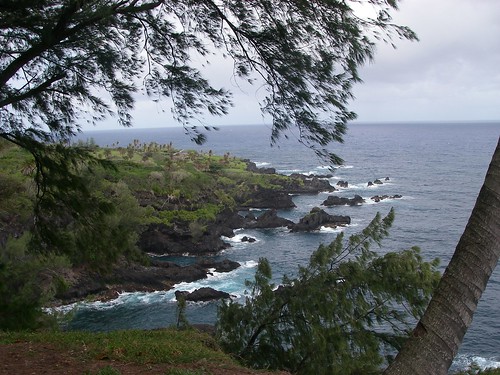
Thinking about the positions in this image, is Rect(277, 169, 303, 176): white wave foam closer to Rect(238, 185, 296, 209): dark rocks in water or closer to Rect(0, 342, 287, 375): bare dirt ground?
Rect(238, 185, 296, 209): dark rocks in water

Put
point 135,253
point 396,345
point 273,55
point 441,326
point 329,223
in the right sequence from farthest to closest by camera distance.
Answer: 1. point 329,223
2. point 396,345
3. point 135,253
4. point 273,55
5. point 441,326

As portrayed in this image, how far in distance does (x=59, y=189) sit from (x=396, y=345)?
6896 mm

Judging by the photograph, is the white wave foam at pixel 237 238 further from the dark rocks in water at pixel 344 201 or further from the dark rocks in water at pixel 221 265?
the dark rocks in water at pixel 344 201

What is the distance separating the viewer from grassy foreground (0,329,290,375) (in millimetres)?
5465

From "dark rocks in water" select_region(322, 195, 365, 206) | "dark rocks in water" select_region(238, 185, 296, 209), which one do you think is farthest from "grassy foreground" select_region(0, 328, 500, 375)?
"dark rocks in water" select_region(238, 185, 296, 209)

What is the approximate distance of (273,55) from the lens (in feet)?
19.0

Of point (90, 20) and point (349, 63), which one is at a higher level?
point (90, 20)

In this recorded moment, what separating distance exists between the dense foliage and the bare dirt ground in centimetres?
352

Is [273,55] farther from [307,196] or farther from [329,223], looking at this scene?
[307,196]

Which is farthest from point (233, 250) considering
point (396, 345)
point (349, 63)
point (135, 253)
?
point (349, 63)

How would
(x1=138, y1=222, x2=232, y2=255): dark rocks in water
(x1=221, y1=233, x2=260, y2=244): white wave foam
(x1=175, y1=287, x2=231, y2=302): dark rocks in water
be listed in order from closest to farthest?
(x1=175, y1=287, x2=231, y2=302): dark rocks in water < (x1=138, y1=222, x2=232, y2=255): dark rocks in water < (x1=221, y1=233, x2=260, y2=244): white wave foam

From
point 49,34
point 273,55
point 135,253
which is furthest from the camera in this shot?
point 135,253

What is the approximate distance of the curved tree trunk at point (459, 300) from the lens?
357cm

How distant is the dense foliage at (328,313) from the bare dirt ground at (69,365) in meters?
3.52
